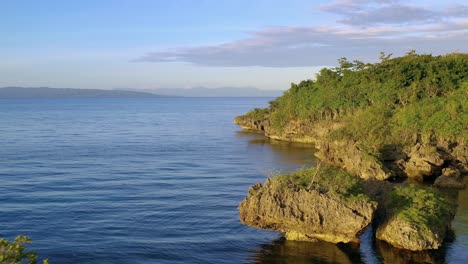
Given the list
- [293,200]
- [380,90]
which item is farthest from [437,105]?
[293,200]

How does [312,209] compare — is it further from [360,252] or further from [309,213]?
[360,252]

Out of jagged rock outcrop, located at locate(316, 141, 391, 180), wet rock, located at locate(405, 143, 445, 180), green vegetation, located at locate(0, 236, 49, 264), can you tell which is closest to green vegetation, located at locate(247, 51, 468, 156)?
jagged rock outcrop, located at locate(316, 141, 391, 180)

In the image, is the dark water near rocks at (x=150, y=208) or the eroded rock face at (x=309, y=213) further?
the dark water near rocks at (x=150, y=208)

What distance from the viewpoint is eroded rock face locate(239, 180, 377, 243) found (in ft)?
100.0

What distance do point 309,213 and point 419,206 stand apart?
25.5ft

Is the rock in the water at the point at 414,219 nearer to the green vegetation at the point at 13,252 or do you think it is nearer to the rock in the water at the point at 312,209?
the rock in the water at the point at 312,209

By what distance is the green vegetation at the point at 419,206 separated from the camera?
31.4 m

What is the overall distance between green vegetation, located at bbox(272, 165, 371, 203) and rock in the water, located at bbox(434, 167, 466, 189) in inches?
854

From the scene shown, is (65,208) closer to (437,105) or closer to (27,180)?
(27,180)

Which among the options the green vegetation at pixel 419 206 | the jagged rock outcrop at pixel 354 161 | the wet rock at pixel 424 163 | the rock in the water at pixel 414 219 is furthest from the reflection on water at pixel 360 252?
the wet rock at pixel 424 163

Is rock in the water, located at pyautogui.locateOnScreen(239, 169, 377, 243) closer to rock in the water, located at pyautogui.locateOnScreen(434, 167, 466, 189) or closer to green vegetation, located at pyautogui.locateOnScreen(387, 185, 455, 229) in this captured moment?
green vegetation, located at pyautogui.locateOnScreen(387, 185, 455, 229)

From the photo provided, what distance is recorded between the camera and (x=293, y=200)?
31.5m

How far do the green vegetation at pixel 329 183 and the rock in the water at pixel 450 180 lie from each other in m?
21.7

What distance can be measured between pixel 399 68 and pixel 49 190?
60436 mm
